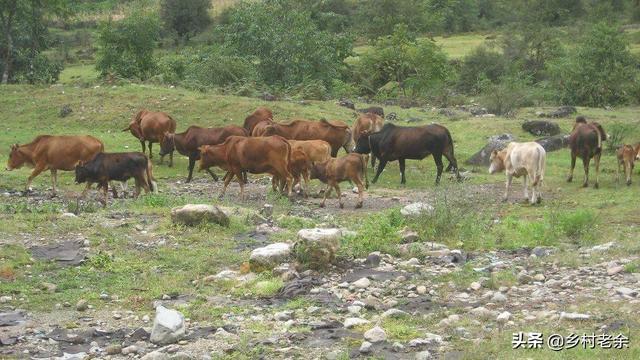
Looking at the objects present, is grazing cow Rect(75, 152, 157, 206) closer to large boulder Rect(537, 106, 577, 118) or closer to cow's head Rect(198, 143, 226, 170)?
cow's head Rect(198, 143, 226, 170)

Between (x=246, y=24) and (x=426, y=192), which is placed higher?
(x=246, y=24)

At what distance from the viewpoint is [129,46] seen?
128ft

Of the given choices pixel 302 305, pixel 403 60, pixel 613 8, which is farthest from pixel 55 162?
pixel 613 8

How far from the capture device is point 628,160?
21.7 m

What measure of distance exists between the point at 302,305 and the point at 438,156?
13.3 meters

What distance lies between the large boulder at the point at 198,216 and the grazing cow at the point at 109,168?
3.88 m

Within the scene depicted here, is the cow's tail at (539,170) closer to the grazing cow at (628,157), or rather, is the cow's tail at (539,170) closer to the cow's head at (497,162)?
the cow's head at (497,162)

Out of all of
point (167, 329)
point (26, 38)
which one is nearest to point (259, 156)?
point (167, 329)

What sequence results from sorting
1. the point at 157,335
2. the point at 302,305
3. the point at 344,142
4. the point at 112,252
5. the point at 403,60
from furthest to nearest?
1. the point at 403,60
2. the point at 344,142
3. the point at 112,252
4. the point at 302,305
5. the point at 157,335

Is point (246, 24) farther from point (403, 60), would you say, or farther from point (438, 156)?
point (438, 156)

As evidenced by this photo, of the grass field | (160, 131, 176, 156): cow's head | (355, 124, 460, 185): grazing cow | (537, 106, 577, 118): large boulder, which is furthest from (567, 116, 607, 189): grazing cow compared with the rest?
(160, 131, 176, 156): cow's head

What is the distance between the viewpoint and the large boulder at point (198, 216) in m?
14.5

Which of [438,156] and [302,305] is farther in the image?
[438,156]

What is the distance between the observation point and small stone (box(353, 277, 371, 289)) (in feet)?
35.6
